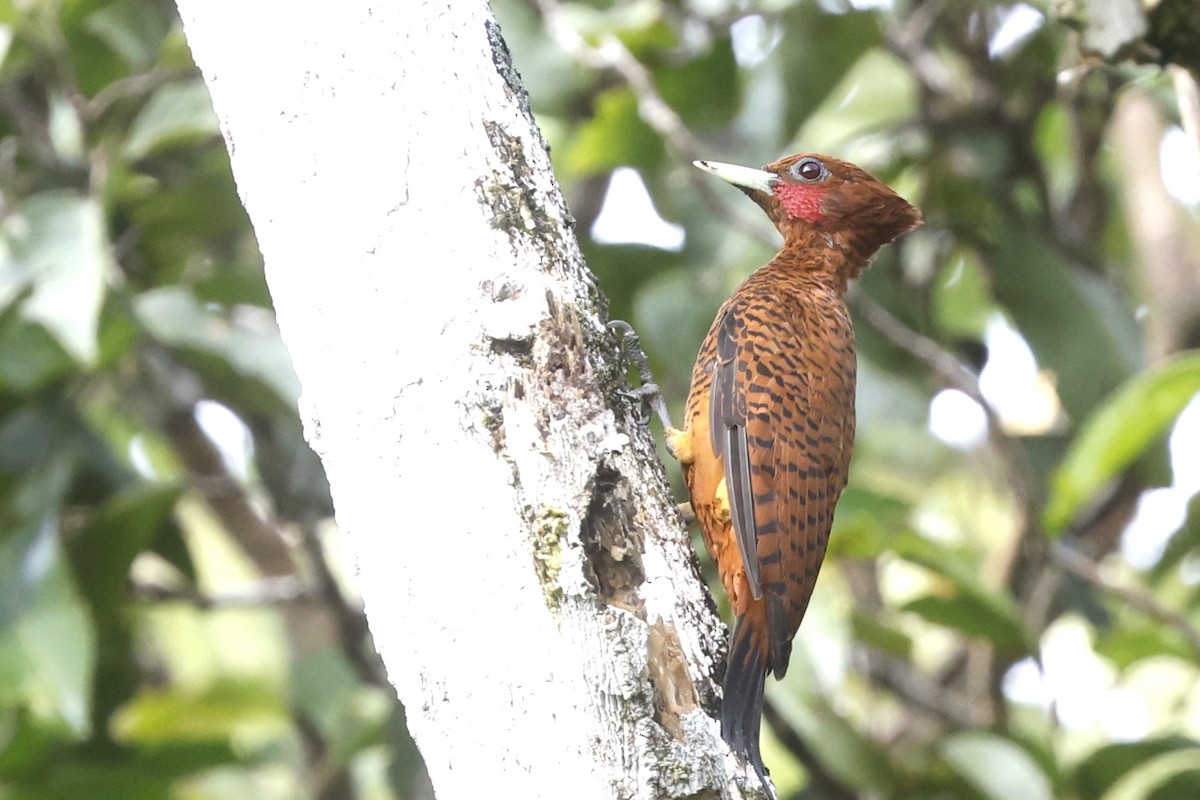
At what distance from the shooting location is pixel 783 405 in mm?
3061

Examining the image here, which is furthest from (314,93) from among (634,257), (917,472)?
(917,472)

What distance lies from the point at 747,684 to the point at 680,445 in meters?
1.00

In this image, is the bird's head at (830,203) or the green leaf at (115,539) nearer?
the bird's head at (830,203)

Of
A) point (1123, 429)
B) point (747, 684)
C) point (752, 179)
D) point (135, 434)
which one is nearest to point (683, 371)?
point (752, 179)

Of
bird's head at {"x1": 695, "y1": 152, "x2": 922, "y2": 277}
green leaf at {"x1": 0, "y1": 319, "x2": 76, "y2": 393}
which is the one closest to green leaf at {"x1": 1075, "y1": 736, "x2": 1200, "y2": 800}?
bird's head at {"x1": 695, "y1": 152, "x2": 922, "y2": 277}

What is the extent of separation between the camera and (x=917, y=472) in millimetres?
5289

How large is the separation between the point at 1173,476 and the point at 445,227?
116 inches

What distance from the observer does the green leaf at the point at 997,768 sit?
11.5 feet

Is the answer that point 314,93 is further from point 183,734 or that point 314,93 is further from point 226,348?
point 183,734

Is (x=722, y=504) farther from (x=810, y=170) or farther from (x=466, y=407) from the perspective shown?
(x=466, y=407)

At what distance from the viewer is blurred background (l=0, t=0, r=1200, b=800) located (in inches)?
147

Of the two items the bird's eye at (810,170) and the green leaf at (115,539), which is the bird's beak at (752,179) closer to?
the bird's eye at (810,170)

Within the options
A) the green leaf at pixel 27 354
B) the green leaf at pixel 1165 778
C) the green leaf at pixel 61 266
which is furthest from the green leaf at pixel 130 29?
the green leaf at pixel 1165 778

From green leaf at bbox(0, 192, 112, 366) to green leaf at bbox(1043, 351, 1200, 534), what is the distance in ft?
7.71
